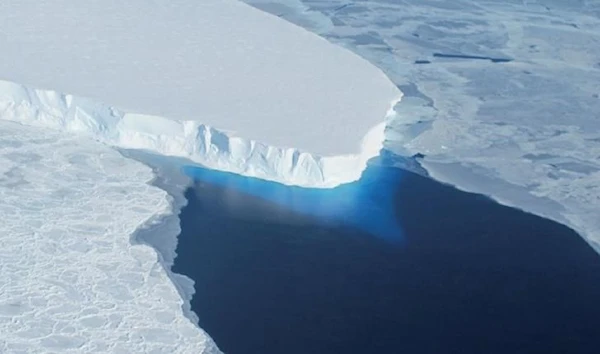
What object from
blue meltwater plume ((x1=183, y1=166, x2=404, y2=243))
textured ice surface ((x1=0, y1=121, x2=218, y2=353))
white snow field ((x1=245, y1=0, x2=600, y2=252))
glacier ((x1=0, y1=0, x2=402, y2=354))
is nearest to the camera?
textured ice surface ((x1=0, y1=121, x2=218, y2=353))

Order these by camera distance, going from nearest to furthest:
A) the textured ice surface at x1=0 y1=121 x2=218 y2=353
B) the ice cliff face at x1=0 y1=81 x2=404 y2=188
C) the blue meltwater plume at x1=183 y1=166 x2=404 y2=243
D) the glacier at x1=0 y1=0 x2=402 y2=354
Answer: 1. the textured ice surface at x1=0 y1=121 x2=218 y2=353
2. the glacier at x1=0 y1=0 x2=402 y2=354
3. the blue meltwater plume at x1=183 y1=166 x2=404 y2=243
4. the ice cliff face at x1=0 y1=81 x2=404 y2=188

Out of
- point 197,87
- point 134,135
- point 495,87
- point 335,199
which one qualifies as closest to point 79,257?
point 134,135

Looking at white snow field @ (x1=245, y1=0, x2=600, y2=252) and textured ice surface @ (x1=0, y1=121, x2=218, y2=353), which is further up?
white snow field @ (x1=245, y1=0, x2=600, y2=252)

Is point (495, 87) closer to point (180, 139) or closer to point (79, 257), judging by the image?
point (180, 139)

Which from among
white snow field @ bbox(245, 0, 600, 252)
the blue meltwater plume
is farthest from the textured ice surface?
white snow field @ bbox(245, 0, 600, 252)

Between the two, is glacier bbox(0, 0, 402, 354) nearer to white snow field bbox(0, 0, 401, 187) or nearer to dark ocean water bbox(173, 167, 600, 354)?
white snow field bbox(0, 0, 401, 187)

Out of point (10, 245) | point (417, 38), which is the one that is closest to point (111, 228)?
point (10, 245)

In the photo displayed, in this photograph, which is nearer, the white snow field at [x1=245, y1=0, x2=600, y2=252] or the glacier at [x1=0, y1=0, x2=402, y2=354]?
the glacier at [x1=0, y1=0, x2=402, y2=354]

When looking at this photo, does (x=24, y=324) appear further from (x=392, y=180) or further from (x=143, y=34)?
(x=143, y=34)

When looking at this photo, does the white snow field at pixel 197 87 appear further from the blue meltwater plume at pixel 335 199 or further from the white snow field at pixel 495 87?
the white snow field at pixel 495 87

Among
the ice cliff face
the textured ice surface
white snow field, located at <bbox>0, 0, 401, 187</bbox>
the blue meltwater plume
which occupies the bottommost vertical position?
the textured ice surface
